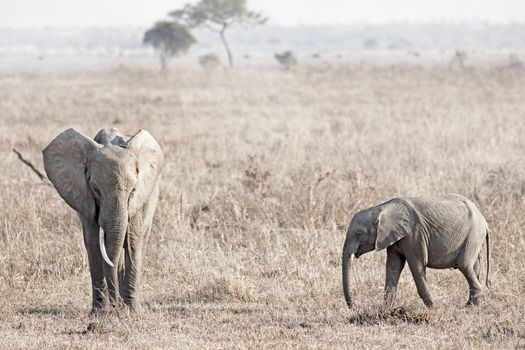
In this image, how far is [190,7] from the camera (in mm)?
63938

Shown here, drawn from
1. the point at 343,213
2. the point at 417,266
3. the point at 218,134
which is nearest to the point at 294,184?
the point at 343,213

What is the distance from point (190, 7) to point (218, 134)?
45164 millimetres

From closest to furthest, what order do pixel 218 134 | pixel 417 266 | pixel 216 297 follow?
pixel 417 266 < pixel 216 297 < pixel 218 134

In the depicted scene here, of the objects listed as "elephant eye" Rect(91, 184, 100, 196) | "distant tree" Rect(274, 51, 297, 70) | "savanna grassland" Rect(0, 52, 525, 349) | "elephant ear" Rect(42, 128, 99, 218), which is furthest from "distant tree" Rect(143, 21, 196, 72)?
"elephant eye" Rect(91, 184, 100, 196)

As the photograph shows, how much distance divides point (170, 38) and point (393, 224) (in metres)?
49.7

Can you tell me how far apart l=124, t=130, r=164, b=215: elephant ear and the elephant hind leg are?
106 inches

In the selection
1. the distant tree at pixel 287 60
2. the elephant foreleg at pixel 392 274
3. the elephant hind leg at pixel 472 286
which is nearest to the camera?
the elephant foreleg at pixel 392 274

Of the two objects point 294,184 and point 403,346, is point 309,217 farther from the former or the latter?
point 403,346

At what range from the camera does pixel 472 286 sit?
780 cm

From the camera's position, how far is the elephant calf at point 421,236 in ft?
24.0

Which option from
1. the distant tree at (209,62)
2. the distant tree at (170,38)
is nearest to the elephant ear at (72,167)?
the distant tree at (209,62)

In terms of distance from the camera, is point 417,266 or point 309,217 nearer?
point 417,266

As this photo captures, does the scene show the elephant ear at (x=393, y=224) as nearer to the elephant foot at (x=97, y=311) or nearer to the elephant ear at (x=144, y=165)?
the elephant ear at (x=144, y=165)

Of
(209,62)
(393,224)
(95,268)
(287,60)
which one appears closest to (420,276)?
(393,224)
